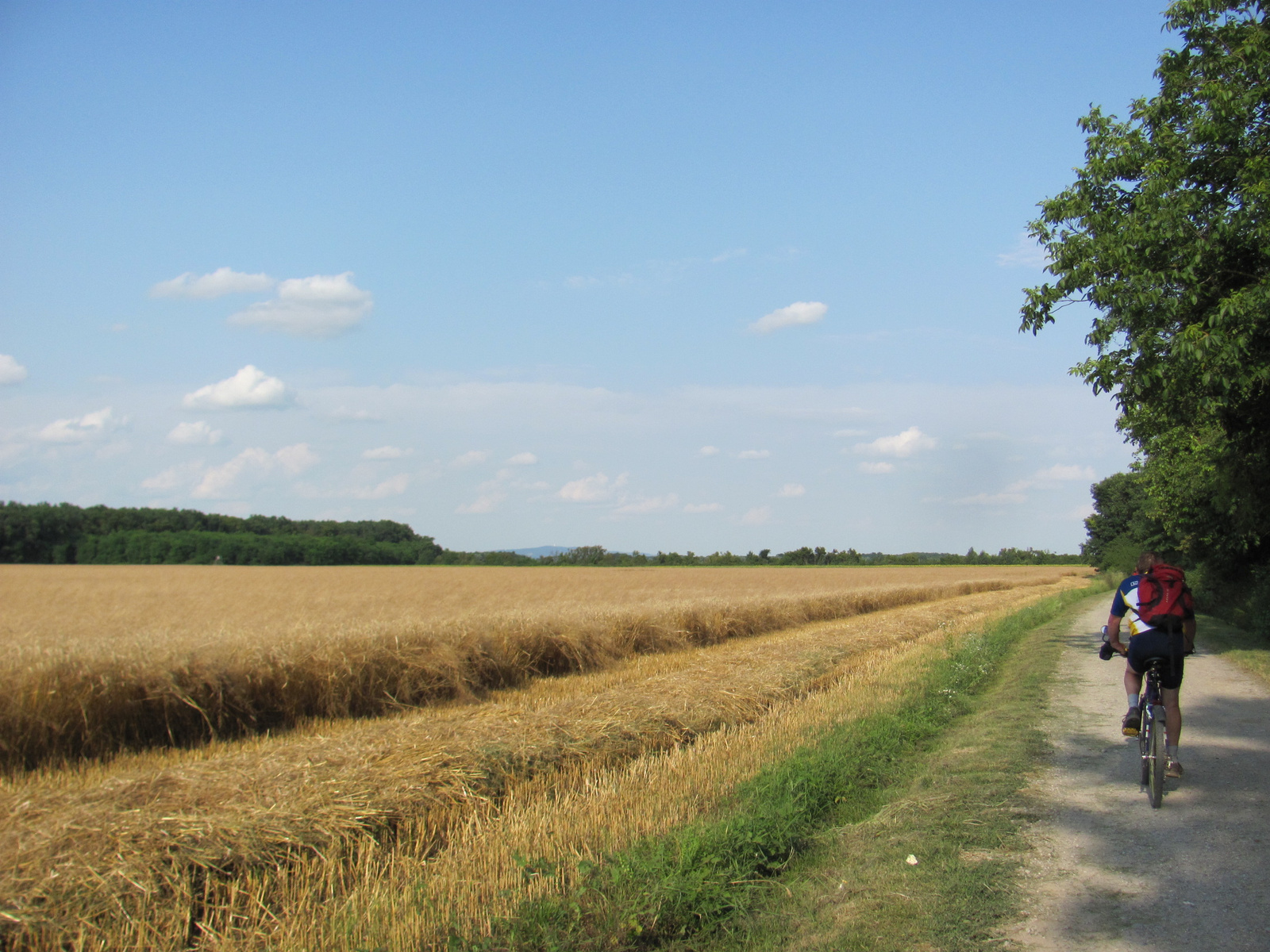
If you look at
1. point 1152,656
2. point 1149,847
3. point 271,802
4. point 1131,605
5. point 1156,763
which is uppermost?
point 1131,605

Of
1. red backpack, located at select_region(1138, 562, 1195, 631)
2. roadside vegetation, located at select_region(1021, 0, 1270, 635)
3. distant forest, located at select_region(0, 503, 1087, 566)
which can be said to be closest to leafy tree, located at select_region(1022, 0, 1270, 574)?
roadside vegetation, located at select_region(1021, 0, 1270, 635)

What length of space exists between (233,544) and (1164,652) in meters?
76.4

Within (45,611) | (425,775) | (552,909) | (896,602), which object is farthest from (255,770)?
(896,602)

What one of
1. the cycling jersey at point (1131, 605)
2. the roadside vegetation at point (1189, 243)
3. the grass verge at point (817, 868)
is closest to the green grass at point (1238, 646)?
the roadside vegetation at point (1189, 243)

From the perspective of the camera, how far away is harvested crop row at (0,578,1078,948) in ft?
14.9

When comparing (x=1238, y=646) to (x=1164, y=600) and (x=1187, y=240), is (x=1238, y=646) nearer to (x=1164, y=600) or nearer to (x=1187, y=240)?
(x=1187, y=240)

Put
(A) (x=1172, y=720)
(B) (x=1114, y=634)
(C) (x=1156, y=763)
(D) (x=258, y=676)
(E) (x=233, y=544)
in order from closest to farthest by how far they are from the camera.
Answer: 1. (C) (x=1156, y=763)
2. (A) (x=1172, y=720)
3. (B) (x=1114, y=634)
4. (D) (x=258, y=676)
5. (E) (x=233, y=544)

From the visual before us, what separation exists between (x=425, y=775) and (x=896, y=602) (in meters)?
30.0

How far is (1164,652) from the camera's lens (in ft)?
22.5

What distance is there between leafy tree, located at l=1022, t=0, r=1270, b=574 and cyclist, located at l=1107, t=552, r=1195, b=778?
19.3ft

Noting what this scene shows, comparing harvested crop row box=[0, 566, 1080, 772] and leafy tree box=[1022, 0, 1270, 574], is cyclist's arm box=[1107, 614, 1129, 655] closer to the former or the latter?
leafy tree box=[1022, 0, 1270, 574]

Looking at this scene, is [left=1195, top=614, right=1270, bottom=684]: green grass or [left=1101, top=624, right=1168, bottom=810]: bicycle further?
[left=1195, top=614, right=1270, bottom=684]: green grass

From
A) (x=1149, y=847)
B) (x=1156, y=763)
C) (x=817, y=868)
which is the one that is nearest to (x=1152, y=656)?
(x=1156, y=763)

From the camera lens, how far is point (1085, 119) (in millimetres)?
15398
